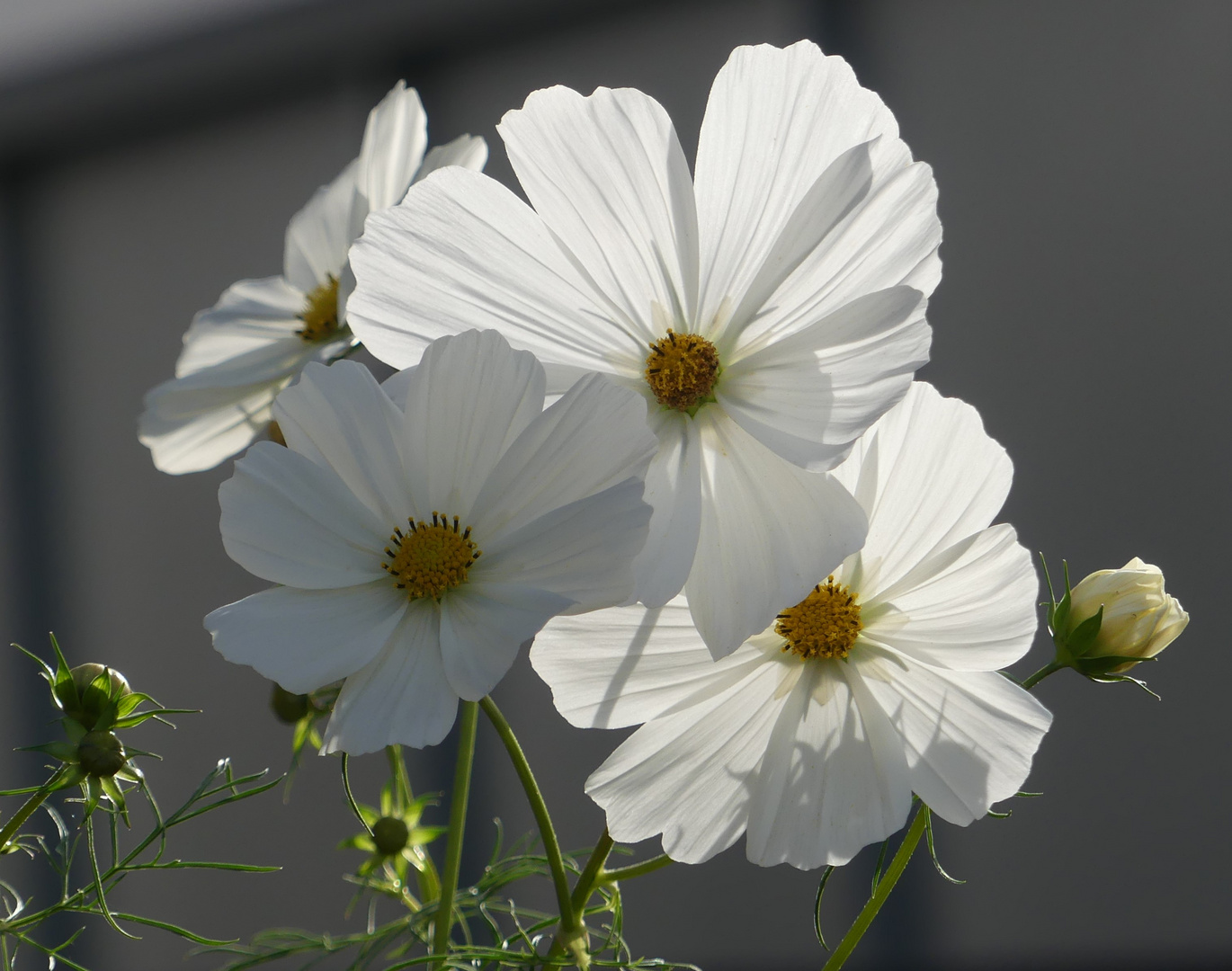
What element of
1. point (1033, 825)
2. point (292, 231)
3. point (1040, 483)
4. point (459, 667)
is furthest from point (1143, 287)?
point (459, 667)

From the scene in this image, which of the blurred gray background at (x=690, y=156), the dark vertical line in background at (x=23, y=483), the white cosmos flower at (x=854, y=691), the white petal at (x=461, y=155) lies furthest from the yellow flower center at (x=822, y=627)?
the dark vertical line in background at (x=23, y=483)

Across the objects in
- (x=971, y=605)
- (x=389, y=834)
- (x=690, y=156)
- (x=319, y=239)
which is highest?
(x=690, y=156)

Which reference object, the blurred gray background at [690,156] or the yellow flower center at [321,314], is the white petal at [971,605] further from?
the blurred gray background at [690,156]

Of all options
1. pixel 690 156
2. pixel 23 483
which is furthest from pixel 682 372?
pixel 23 483

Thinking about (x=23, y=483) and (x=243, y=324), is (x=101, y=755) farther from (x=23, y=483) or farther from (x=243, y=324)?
(x=23, y=483)

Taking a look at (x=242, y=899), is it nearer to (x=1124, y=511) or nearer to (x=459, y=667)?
(x=1124, y=511)
